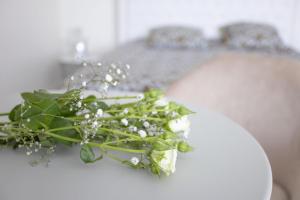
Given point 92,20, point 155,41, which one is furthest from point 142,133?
point 92,20

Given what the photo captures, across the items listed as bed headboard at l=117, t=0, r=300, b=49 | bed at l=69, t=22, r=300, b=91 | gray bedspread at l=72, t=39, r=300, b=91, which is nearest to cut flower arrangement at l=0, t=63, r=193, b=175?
gray bedspread at l=72, t=39, r=300, b=91

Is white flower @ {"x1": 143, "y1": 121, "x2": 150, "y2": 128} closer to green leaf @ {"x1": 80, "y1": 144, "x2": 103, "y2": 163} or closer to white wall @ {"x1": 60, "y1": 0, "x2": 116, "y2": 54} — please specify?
green leaf @ {"x1": 80, "y1": 144, "x2": 103, "y2": 163}

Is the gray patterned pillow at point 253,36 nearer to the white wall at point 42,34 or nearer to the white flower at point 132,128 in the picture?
the white wall at point 42,34

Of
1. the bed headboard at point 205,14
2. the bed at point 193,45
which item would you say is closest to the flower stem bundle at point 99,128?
the bed at point 193,45

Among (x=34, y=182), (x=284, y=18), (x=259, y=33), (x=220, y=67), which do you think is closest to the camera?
(x=34, y=182)

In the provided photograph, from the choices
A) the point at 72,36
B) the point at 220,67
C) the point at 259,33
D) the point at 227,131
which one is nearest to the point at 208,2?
the point at 259,33

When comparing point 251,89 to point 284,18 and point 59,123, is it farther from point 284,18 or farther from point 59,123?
point 284,18
